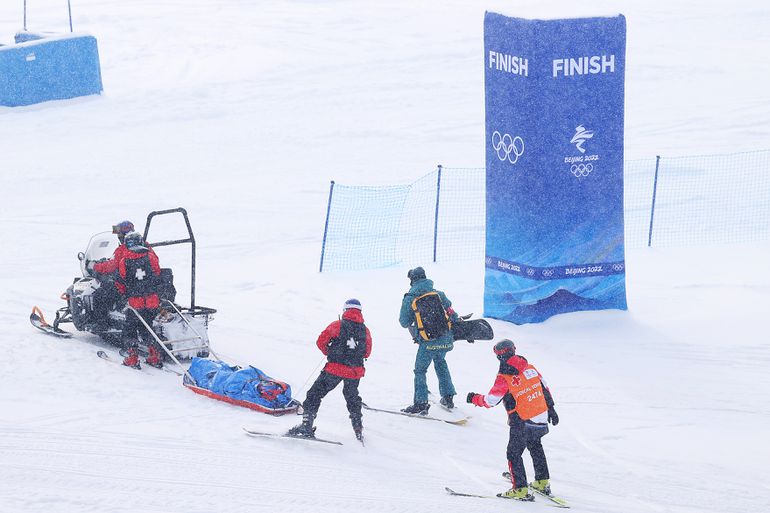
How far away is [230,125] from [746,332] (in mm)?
14376

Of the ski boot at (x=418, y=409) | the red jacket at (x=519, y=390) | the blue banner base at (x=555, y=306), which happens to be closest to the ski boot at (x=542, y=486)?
the red jacket at (x=519, y=390)

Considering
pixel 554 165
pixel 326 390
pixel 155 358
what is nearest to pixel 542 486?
pixel 326 390

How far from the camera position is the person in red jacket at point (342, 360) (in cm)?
1122

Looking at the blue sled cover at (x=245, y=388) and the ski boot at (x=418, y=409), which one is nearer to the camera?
the blue sled cover at (x=245, y=388)

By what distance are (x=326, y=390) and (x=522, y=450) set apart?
6.70ft

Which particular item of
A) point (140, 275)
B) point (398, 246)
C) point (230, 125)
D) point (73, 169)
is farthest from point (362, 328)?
point (230, 125)

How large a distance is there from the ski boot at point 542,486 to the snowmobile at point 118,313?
452 centimetres

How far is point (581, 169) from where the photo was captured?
15.1 m

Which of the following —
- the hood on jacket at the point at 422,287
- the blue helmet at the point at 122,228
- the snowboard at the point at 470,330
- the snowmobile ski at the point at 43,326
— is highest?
the blue helmet at the point at 122,228

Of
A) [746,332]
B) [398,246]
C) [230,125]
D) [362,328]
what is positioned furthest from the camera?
[230,125]

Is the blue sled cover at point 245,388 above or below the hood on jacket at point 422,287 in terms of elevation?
below

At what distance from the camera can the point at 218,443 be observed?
36.5 ft

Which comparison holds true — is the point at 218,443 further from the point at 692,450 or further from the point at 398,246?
the point at 398,246

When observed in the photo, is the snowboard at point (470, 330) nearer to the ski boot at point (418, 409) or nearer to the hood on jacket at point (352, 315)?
the ski boot at point (418, 409)
